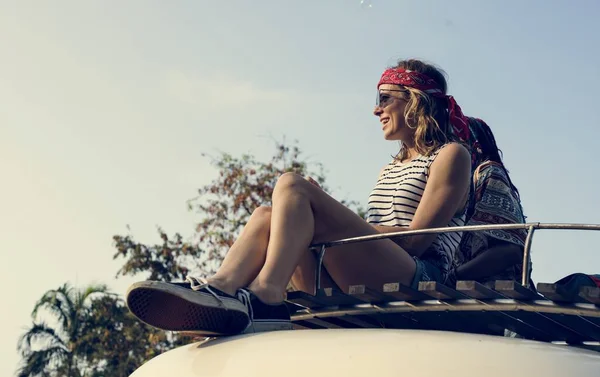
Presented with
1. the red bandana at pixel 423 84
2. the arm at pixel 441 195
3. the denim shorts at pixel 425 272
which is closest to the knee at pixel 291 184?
the arm at pixel 441 195

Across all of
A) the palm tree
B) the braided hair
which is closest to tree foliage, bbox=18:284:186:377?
the palm tree

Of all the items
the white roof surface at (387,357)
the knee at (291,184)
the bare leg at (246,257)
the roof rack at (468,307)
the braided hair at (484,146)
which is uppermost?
the braided hair at (484,146)

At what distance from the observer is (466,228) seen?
372cm

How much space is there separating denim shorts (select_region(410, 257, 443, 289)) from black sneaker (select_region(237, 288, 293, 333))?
2.40ft

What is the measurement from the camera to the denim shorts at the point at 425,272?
449cm

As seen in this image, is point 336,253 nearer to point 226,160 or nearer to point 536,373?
point 536,373

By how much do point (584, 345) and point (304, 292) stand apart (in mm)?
1177

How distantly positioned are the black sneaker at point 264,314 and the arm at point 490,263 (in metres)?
1.41

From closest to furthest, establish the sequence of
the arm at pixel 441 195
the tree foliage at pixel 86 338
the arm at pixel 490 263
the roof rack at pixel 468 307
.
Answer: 1. the roof rack at pixel 468 307
2. the arm at pixel 441 195
3. the arm at pixel 490 263
4. the tree foliage at pixel 86 338

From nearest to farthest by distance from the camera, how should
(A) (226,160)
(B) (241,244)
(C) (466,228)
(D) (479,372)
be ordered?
(D) (479,372)
(C) (466,228)
(B) (241,244)
(A) (226,160)

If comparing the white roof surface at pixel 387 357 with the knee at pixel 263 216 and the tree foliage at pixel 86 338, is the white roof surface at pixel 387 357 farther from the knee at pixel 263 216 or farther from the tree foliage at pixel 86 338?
the tree foliage at pixel 86 338

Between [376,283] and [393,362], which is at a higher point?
[376,283]

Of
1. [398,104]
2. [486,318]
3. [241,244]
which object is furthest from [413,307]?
[398,104]

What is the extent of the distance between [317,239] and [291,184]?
13.7 inches
